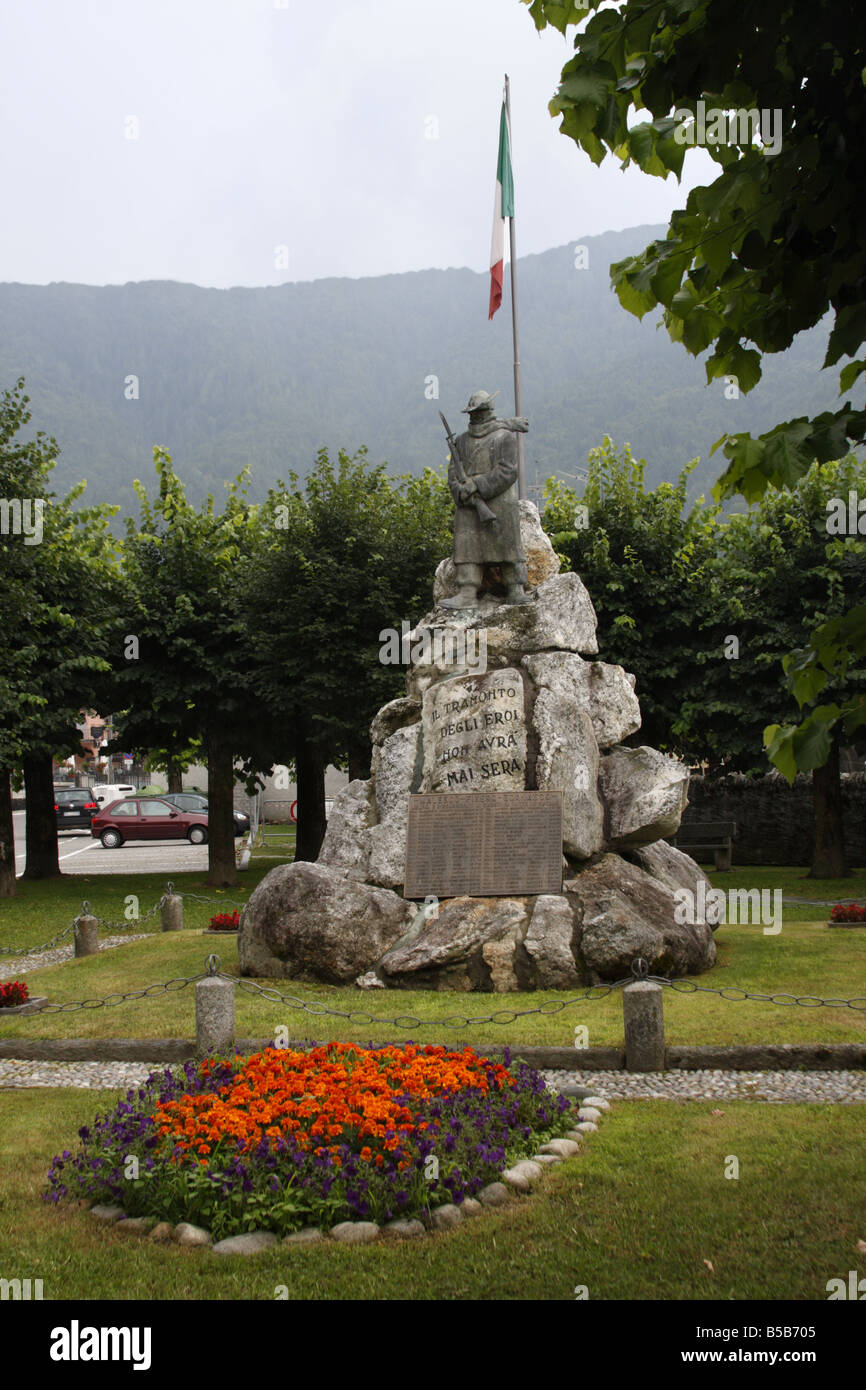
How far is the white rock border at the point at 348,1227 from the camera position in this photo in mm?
5645

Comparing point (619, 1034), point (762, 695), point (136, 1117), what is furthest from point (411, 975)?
point (762, 695)

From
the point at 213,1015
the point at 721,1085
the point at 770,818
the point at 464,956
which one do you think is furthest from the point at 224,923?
the point at 770,818

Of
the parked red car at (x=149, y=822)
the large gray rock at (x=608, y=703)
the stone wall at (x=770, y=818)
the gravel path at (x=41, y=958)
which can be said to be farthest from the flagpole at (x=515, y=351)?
the parked red car at (x=149, y=822)

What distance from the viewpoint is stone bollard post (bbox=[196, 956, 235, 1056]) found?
924 centimetres

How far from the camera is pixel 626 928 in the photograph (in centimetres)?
1201

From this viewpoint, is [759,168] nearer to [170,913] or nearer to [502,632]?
[502,632]

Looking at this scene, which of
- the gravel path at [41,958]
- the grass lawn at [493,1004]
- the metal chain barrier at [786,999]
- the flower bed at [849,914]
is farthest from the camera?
the flower bed at [849,914]

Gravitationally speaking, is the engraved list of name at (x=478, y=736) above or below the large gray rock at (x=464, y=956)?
above

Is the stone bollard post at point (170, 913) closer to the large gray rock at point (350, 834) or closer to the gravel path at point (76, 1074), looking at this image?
the large gray rock at point (350, 834)

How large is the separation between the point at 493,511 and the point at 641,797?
4263mm

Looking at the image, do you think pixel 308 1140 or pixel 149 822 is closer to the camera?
pixel 308 1140

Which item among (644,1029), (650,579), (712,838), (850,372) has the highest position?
(650,579)

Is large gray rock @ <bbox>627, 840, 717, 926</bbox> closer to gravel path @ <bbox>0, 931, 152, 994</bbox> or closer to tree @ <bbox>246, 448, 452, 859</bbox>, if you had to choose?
gravel path @ <bbox>0, 931, 152, 994</bbox>

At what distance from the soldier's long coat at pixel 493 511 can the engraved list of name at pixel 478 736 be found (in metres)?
1.83
